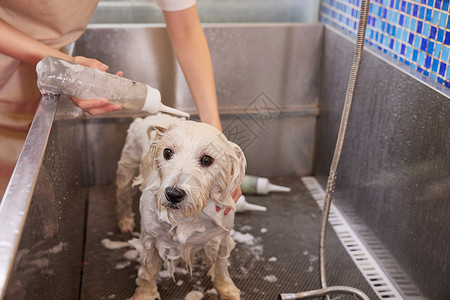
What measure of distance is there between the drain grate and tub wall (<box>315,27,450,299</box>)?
36mm

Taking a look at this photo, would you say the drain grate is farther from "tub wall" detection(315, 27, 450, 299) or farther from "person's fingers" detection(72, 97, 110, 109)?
"person's fingers" detection(72, 97, 110, 109)

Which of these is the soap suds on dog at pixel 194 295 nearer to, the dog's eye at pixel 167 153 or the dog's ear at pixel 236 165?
the dog's ear at pixel 236 165

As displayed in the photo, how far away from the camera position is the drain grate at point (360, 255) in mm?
1684

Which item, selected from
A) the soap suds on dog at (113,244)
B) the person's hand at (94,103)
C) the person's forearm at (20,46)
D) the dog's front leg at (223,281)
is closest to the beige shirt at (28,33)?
the person's forearm at (20,46)

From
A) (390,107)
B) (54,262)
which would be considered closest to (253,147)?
(390,107)

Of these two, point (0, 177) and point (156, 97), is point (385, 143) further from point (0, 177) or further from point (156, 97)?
point (0, 177)

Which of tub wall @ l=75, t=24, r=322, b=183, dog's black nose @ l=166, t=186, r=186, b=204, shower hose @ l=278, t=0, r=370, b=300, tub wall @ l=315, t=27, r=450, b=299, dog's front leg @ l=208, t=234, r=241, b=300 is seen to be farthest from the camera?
tub wall @ l=75, t=24, r=322, b=183

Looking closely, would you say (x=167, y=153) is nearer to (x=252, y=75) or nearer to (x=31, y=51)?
(x=31, y=51)

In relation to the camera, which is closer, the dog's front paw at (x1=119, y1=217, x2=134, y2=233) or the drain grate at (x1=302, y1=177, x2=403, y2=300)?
the drain grate at (x1=302, y1=177, x2=403, y2=300)

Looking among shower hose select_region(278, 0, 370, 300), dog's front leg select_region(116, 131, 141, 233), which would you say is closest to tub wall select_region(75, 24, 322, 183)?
dog's front leg select_region(116, 131, 141, 233)

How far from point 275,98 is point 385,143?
688mm

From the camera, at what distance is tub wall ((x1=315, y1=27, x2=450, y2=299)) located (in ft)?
4.78

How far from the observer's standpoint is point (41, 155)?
103 cm

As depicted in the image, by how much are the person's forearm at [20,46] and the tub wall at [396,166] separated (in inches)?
43.0
